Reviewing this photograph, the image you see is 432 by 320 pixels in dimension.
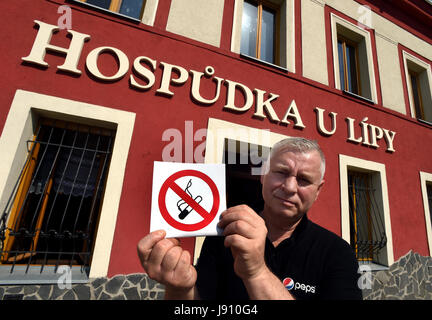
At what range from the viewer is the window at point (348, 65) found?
18.2 feet

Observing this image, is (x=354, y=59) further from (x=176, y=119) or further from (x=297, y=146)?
(x=297, y=146)

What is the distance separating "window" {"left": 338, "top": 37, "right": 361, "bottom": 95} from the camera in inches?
219

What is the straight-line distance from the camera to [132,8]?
3.93 metres

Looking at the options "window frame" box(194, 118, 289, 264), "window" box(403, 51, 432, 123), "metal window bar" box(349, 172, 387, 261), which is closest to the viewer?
"window frame" box(194, 118, 289, 264)

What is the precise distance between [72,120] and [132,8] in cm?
259

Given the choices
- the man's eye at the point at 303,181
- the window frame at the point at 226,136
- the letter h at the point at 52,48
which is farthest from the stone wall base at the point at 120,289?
the letter h at the point at 52,48

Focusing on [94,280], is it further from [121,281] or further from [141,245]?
[141,245]

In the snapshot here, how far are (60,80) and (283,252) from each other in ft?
12.0

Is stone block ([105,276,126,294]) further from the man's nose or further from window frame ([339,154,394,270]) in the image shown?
window frame ([339,154,394,270])

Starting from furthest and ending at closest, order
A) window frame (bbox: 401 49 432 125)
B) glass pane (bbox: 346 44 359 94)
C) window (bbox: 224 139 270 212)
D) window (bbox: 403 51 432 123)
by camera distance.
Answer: window (bbox: 403 51 432 123) → window frame (bbox: 401 49 432 125) → glass pane (bbox: 346 44 359 94) → window (bbox: 224 139 270 212)

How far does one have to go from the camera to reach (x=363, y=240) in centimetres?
449

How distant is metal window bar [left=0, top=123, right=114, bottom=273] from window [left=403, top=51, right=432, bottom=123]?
8.84 meters

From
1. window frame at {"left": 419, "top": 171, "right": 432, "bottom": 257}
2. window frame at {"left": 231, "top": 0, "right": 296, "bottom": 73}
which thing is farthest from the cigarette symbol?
window frame at {"left": 419, "top": 171, "right": 432, "bottom": 257}
